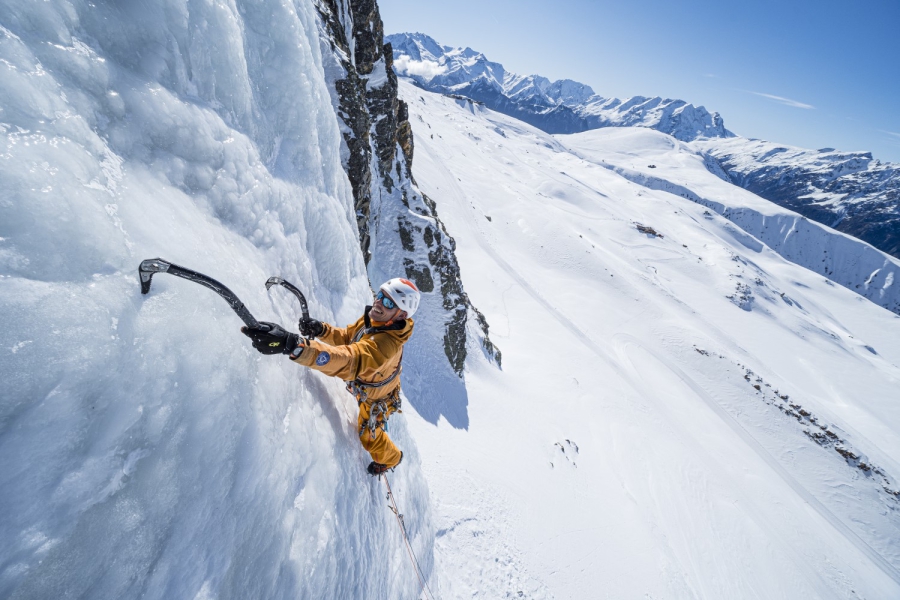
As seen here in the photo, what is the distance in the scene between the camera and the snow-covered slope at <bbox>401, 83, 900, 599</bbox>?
484 inches

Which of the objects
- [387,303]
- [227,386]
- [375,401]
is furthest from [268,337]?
[375,401]

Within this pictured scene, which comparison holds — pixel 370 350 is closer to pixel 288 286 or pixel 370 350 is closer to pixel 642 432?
pixel 288 286

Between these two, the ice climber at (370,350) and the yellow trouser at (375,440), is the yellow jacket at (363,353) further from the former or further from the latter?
the yellow trouser at (375,440)

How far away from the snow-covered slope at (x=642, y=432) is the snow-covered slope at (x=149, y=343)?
20.3 feet

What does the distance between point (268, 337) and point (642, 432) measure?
30235 mm

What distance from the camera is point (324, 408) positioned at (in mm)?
4684

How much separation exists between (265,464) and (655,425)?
3253 centimetres

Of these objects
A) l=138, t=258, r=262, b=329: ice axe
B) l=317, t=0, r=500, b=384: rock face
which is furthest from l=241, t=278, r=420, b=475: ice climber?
l=317, t=0, r=500, b=384: rock face

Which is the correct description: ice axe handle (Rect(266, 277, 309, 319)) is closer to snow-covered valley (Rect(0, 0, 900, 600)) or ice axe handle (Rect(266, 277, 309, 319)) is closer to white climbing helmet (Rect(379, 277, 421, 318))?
snow-covered valley (Rect(0, 0, 900, 600))

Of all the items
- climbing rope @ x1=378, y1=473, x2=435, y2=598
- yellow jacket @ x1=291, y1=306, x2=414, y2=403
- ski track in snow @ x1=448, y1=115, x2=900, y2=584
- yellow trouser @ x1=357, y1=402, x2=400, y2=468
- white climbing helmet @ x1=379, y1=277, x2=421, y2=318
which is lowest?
ski track in snow @ x1=448, y1=115, x2=900, y2=584

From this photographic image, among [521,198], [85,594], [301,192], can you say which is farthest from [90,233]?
[521,198]

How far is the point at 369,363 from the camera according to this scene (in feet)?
14.2

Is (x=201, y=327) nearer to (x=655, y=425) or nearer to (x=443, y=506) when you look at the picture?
(x=443, y=506)

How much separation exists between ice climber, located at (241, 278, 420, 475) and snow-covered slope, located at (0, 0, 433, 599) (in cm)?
35
